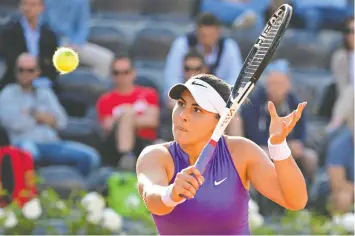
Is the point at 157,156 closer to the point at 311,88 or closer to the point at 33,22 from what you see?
the point at 33,22

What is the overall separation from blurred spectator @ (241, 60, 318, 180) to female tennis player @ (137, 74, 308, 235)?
11.3 ft

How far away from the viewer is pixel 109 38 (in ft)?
29.9

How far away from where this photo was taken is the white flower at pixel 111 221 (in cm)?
664

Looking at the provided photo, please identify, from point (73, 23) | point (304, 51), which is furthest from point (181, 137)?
point (304, 51)

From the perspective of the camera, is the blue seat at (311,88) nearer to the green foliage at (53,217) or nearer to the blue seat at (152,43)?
the blue seat at (152,43)

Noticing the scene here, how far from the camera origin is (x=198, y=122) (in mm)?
4020

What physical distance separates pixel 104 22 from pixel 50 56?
1.66 m

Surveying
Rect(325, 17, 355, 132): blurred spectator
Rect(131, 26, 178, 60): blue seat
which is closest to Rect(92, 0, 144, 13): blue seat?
Rect(131, 26, 178, 60): blue seat

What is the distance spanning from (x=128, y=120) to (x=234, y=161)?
358 cm

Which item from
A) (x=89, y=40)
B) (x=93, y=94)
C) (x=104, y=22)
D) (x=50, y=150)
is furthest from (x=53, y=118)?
(x=104, y=22)

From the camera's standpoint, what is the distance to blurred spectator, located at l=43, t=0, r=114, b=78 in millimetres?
8586

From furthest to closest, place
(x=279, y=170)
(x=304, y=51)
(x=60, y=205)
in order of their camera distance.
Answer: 1. (x=304, y=51)
2. (x=60, y=205)
3. (x=279, y=170)

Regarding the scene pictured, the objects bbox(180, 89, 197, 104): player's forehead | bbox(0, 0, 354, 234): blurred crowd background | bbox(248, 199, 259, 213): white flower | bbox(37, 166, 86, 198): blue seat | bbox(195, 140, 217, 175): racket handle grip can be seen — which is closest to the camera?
bbox(195, 140, 217, 175): racket handle grip

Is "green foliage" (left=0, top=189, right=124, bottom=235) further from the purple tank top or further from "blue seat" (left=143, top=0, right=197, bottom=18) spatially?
"blue seat" (left=143, top=0, right=197, bottom=18)
